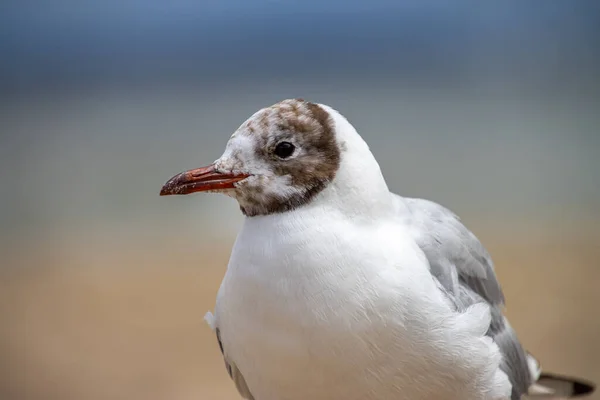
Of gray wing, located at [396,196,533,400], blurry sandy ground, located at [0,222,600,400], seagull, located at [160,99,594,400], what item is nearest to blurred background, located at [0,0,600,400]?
blurry sandy ground, located at [0,222,600,400]

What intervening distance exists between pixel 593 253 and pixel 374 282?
102 inches

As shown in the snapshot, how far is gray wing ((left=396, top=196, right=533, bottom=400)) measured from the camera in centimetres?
138

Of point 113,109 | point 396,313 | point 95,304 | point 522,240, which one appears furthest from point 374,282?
point 113,109

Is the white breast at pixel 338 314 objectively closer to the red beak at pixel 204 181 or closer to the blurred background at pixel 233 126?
the red beak at pixel 204 181

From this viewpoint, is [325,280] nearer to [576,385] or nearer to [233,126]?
[576,385]

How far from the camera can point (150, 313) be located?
3145 mm

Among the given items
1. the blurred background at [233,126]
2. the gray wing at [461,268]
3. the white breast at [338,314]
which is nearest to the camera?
the white breast at [338,314]

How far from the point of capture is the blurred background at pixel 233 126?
339 cm

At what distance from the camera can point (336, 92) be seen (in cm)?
374

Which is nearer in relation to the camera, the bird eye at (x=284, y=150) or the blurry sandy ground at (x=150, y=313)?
the bird eye at (x=284, y=150)

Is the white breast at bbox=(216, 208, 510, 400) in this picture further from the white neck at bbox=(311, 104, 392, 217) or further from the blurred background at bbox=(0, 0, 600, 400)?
the blurred background at bbox=(0, 0, 600, 400)

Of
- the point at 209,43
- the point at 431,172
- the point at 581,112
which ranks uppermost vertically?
the point at 209,43

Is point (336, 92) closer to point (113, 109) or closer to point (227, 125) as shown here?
point (227, 125)

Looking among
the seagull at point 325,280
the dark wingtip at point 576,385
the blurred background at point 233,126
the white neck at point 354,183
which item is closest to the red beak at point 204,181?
Result: the seagull at point 325,280
